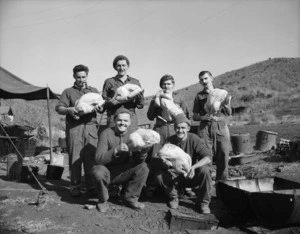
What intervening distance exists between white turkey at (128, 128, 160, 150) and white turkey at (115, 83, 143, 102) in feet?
2.18

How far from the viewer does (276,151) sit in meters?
8.70

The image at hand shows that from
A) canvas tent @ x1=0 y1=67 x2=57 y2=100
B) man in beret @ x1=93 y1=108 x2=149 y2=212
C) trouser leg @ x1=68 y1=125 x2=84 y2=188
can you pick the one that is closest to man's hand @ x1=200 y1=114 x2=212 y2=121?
man in beret @ x1=93 y1=108 x2=149 y2=212

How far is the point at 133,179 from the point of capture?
3824 mm

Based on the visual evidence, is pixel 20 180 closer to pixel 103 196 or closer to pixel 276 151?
pixel 103 196

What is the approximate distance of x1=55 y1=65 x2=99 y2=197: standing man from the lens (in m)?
4.34

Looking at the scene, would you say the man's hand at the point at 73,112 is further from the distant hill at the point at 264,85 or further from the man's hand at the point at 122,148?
the distant hill at the point at 264,85

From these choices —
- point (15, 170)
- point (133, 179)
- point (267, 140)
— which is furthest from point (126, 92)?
point (267, 140)

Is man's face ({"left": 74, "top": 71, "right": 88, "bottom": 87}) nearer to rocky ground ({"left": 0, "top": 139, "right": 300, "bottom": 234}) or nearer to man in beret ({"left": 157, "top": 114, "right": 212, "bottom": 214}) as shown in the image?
man in beret ({"left": 157, "top": 114, "right": 212, "bottom": 214})

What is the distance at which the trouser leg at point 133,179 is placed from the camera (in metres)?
3.80

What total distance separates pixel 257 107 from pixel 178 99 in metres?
28.5

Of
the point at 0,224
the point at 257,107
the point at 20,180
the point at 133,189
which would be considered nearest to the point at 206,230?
the point at 133,189

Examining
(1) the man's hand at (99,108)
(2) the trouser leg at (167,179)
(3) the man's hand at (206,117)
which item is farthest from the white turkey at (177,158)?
(1) the man's hand at (99,108)

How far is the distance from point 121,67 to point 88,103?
2.46ft

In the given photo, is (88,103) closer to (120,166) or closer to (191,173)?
(120,166)
